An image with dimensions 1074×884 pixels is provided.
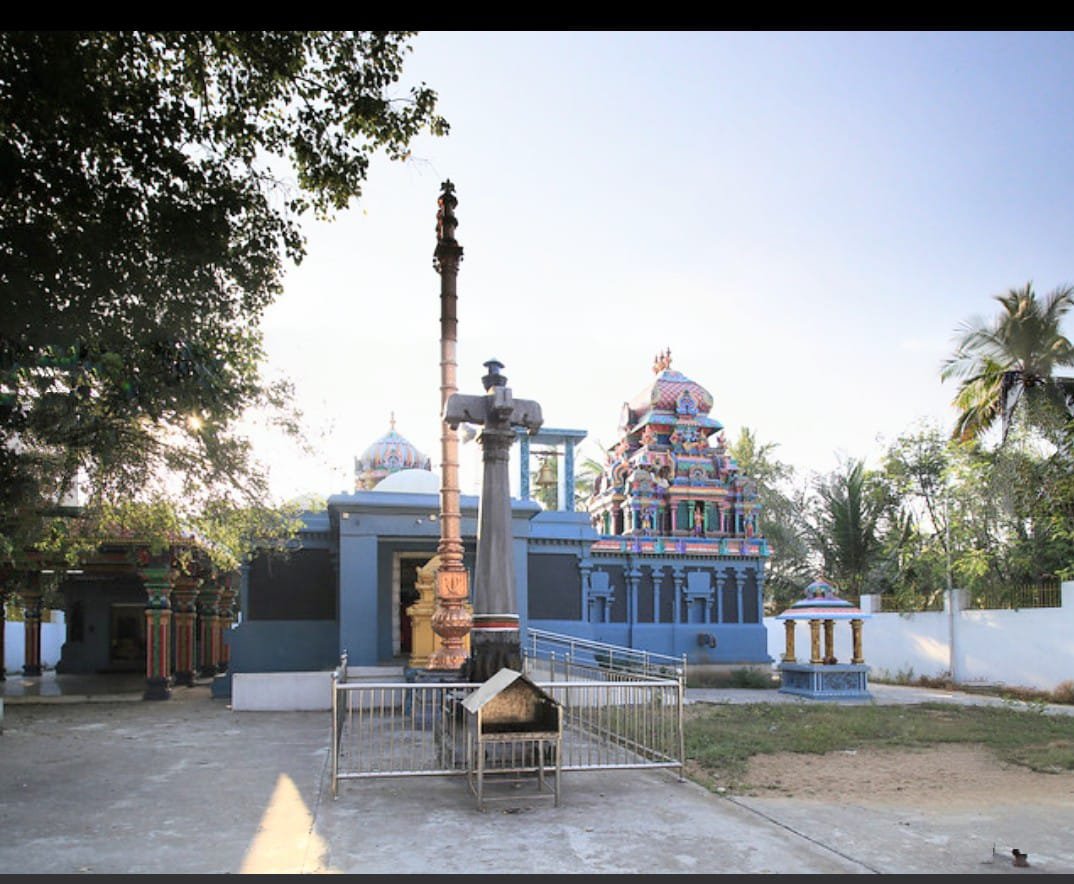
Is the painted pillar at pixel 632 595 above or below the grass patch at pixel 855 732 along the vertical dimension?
above

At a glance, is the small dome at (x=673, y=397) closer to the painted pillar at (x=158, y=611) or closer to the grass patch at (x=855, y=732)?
the grass patch at (x=855, y=732)

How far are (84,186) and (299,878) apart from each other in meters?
5.90

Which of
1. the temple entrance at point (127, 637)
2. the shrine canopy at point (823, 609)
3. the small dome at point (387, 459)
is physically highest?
the small dome at point (387, 459)

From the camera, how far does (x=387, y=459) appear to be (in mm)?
36531

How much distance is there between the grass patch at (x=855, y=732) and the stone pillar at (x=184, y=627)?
578 inches

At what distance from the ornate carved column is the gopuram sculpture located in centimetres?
258


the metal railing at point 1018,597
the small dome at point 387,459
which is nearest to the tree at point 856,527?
the metal railing at point 1018,597

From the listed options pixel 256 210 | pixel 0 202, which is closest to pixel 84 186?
pixel 0 202

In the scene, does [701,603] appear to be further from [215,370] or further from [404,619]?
[215,370]

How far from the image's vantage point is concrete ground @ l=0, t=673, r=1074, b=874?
21.7 feet

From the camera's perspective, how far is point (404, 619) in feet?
83.8

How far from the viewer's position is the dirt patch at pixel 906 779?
9.31 m

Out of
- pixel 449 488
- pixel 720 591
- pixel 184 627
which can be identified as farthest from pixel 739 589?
pixel 449 488

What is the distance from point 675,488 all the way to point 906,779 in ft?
75.9
